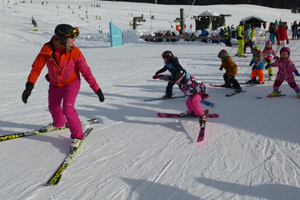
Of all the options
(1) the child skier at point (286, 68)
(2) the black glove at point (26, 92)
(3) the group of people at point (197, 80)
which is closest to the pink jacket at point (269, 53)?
(3) the group of people at point (197, 80)

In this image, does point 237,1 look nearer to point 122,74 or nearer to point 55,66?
point 122,74

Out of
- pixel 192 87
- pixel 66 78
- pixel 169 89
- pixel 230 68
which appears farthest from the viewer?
pixel 230 68

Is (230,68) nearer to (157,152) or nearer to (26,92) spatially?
(157,152)

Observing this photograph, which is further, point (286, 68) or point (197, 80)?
point (286, 68)

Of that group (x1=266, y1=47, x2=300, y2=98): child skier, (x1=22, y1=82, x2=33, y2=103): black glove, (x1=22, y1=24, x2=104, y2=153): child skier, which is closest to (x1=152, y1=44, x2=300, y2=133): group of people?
(x1=266, y1=47, x2=300, y2=98): child skier

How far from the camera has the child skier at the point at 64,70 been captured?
3078 millimetres

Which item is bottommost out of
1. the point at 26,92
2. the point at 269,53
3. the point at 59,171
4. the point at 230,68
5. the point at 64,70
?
the point at 59,171

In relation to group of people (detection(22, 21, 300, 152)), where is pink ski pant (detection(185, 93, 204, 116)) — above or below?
below

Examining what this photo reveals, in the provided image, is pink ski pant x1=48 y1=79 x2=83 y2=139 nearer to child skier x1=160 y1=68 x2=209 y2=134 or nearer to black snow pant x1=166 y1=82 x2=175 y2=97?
child skier x1=160 y1=68 x2=209 y2=134

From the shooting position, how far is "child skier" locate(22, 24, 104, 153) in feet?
10.1

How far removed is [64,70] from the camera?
3.19m

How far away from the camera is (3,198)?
2.42 meters

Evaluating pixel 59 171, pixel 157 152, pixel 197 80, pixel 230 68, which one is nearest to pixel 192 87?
pixel 197 80

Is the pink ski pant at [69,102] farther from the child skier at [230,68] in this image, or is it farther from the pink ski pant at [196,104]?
the child skier at [230,68]
